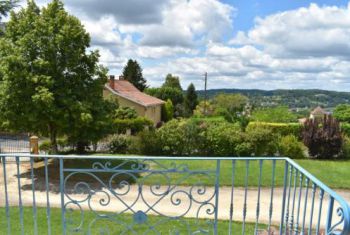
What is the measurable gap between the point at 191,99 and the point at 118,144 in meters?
27.6

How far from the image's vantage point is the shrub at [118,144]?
18250 millimetres

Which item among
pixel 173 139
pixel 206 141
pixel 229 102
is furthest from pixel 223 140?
pixel 229 102

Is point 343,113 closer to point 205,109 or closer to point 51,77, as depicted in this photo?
point 205,109

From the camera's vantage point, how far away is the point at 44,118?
1189cm

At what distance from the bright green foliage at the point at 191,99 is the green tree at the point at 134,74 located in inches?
279

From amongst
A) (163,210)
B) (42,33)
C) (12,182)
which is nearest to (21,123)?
(12,182)

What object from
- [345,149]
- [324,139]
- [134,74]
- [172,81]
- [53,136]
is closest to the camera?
[53,136]

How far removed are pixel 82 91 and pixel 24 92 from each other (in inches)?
73.6

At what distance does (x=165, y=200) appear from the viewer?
8.66 metres

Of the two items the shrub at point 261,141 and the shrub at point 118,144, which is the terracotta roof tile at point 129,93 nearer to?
the shrub at point 118,144

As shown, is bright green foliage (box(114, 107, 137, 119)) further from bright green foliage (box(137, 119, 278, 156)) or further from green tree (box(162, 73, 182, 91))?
green tree (box(162, 73, 182, 91))

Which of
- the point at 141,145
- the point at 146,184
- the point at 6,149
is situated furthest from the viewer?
the point at 6,149

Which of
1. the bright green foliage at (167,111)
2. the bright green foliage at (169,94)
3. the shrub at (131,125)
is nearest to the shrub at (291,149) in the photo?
the shrub at (131,125)

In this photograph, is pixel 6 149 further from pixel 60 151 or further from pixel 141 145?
pixel 141 145
